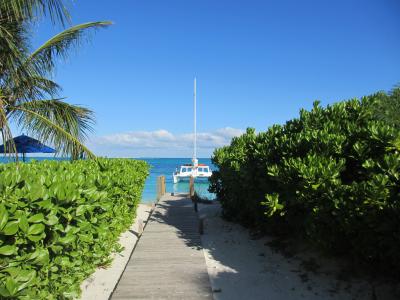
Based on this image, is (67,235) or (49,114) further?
(49,114)

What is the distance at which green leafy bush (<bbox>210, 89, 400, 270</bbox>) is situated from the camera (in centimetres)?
453

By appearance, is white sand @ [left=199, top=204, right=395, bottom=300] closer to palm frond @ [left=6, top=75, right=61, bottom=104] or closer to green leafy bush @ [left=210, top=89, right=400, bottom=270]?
green leafy bush @ [left=210, top=89, right=400, bottom=270]

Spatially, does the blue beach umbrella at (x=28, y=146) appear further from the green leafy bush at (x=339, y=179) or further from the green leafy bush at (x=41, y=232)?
the green leafy bush at (x=41, y=232)

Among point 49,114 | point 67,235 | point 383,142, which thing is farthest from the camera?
point 49,114

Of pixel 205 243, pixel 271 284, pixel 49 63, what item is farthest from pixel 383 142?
pixel 49 63

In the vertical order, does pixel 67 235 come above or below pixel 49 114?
below

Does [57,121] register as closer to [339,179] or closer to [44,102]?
[44,102]

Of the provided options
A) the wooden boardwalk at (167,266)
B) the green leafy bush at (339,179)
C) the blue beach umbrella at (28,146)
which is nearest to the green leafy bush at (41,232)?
the wooden boardwalk at (167,266)

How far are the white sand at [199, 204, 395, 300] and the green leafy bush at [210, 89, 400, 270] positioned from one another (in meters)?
0.51

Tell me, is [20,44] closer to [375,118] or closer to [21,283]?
[21,283]

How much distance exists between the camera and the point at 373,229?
15.1 ft

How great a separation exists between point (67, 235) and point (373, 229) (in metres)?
3.76

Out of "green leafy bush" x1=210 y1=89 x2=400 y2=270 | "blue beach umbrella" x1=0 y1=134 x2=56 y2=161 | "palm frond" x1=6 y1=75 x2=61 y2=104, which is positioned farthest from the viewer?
"blue beach umbrella" x1=0 y1=134 x2=56 y2=161

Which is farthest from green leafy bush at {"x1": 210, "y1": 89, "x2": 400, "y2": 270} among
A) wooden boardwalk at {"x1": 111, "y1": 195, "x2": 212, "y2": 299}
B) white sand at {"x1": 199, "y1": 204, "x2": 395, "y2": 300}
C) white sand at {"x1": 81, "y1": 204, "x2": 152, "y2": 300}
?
white sand at {"x1": 81, "y1": 204, "x2": 152, "y2": 300}
